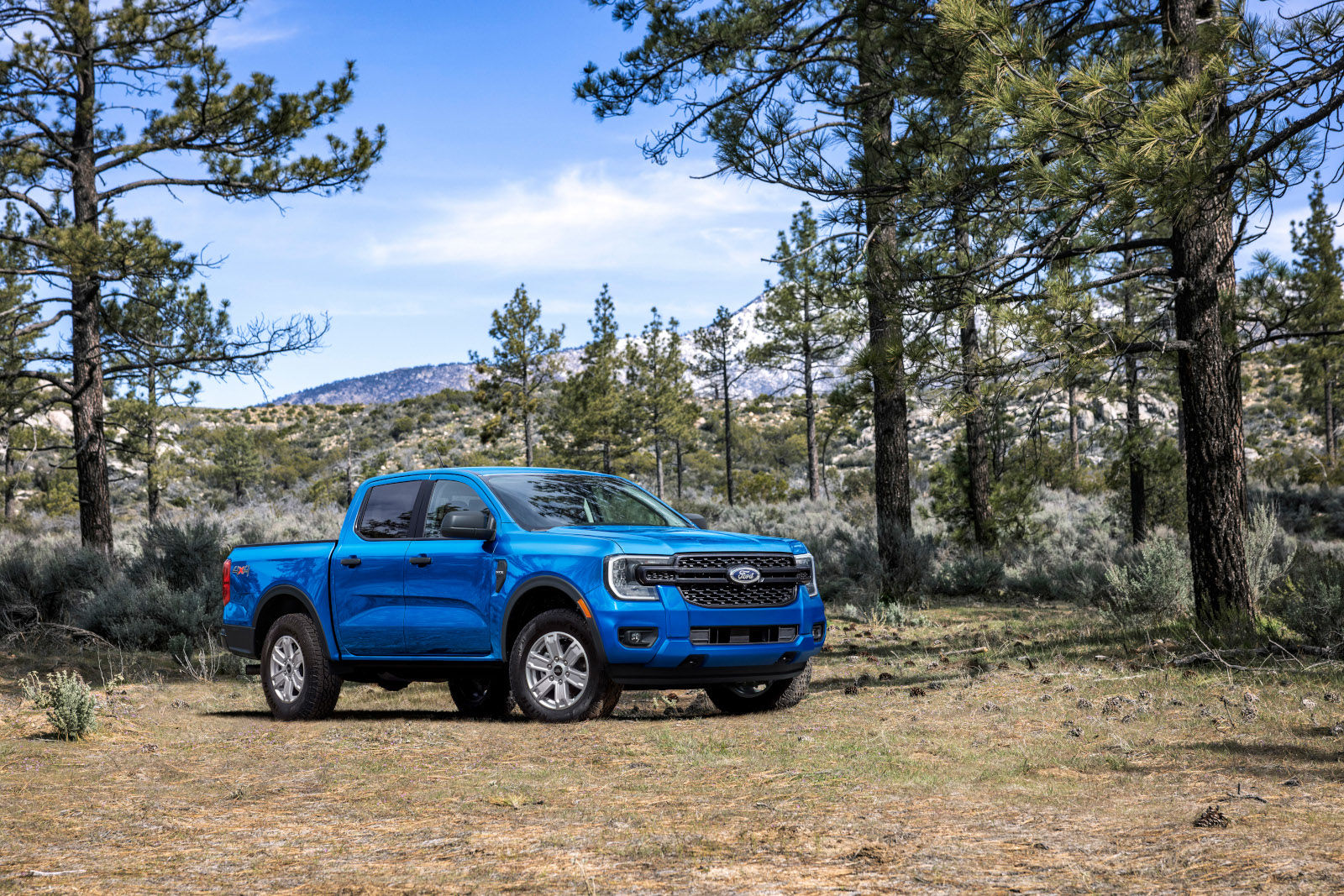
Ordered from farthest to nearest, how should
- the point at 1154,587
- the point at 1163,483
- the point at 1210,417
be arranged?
the point at 1163,483
the point at 1154,587
the point at 1210,417

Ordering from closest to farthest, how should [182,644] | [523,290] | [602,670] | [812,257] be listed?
1. [602,670]
2. [812,257]
3. [182,644]
4. [523,290]

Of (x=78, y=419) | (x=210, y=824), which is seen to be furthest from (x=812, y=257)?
(x=78, y=419)

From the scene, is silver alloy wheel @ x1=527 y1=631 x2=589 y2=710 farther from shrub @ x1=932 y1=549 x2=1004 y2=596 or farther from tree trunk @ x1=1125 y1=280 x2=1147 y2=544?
tree trunk @ x1=1125 y1=280 x2=1147 y2=544

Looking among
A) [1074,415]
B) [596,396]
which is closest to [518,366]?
[596,396]

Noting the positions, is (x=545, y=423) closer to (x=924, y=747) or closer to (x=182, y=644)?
(x=182, y=644)

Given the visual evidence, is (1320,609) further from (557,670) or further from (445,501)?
(445,501)

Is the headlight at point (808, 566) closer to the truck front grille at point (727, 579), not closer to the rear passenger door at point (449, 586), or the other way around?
the truck front grille at point (727, 579)

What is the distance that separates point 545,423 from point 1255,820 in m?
59.8

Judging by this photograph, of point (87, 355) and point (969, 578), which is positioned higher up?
point (87, 355)

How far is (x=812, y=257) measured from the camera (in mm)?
11914

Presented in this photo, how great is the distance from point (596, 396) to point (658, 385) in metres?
4.88

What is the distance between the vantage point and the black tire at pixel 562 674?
23.5 ft

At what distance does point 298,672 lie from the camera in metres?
8.73

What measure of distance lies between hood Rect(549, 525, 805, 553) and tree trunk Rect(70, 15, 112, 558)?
1155 centimetres
